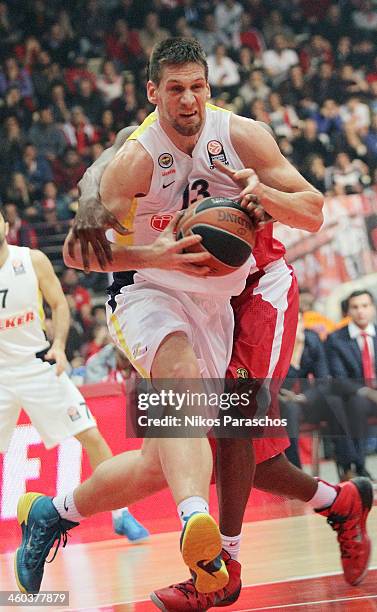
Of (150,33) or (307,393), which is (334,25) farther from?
(307,393)

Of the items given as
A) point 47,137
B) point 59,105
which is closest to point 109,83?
point 59,105

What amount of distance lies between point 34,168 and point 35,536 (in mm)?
10792

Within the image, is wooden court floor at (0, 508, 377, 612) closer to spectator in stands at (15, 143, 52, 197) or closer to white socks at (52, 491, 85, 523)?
white socks at (52, 491, 85, 523)

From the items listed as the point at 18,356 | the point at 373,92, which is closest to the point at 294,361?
the point at 18,356

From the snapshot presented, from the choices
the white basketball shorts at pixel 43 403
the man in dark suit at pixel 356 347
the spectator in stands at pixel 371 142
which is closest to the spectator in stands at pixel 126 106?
the spectator in stands at pixel 371 142

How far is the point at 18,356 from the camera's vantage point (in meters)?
6.64

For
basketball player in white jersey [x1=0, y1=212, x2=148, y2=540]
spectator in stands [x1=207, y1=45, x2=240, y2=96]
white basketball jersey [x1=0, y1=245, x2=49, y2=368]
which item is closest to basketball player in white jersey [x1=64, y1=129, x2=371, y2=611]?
basketball player in white jersey [x1=0, y1=212, x2=148, y2=540]

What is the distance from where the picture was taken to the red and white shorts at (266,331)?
14.5ft

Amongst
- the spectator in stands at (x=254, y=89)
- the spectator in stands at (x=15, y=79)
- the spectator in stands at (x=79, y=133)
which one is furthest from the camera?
the spectator in stands at (x=15, y=79)

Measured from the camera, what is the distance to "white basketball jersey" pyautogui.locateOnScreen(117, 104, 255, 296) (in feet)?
13.1

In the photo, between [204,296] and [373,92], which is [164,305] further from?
[373,92]

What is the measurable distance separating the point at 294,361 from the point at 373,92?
23.9 ft

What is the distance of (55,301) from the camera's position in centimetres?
671

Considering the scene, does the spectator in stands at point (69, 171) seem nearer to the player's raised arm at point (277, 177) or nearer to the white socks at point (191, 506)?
the player's raised arm at point (277, 177)
